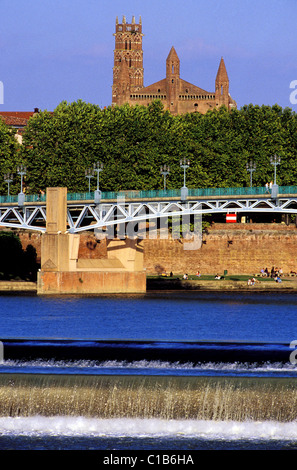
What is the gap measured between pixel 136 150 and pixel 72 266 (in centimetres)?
2207

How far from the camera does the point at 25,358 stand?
44125 mm

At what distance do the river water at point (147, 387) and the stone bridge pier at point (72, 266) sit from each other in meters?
24.7

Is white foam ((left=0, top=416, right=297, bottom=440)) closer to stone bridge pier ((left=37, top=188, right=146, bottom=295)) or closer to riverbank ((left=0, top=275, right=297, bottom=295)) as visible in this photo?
stone bridge pier ((left=37, top=188, right=146, bottom=295))

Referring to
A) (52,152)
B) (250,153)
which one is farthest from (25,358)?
(250,153)

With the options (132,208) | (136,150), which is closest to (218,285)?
(132,208)

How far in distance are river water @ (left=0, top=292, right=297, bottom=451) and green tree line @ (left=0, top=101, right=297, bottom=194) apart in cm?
4439

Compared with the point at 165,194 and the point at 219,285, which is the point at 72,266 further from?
the point at 219,285

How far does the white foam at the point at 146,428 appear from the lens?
111ft

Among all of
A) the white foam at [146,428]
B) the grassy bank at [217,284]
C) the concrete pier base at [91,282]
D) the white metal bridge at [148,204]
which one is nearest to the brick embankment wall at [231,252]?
the grassy bank at [217,284]

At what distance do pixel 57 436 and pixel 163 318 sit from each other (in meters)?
34.5

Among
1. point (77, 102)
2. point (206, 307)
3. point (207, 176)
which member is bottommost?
point (206, 307)

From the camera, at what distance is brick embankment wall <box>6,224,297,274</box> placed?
110125 mm
